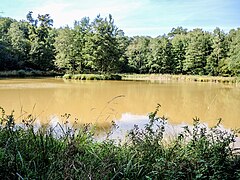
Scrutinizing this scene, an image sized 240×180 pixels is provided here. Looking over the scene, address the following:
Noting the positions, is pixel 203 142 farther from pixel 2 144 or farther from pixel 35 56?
pixel 35 56

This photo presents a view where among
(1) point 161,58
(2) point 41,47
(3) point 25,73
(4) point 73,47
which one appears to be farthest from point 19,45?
(1) point 161,58

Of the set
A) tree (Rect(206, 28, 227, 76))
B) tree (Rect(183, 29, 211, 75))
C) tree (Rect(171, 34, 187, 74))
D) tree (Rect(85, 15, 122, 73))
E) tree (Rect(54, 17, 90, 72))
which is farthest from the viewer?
tree (Rect(171, 34, 187, 74))

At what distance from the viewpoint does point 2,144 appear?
97.6 inches

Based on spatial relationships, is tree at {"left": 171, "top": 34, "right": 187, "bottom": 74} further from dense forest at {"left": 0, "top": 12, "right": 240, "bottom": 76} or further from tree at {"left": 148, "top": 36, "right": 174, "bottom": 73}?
tree at {"left": 148, "top": 36, "right": 174, "bottom": 73}

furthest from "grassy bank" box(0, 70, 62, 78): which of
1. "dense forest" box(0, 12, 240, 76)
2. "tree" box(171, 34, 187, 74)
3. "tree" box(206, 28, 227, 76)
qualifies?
"tree" box(206, 28, 227, 76)

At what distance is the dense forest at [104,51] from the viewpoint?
2827 centimetres

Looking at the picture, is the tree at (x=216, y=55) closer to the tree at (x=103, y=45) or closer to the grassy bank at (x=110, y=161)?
the tree at (x=103, y=45)

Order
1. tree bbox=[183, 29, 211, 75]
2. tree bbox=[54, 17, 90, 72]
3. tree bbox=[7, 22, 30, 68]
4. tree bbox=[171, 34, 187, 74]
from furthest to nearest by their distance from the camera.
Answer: tree bbox=[171, 34, 187, 74], tree bbox=[183, 29, 211, 75], tree bbox=[7, 22, 30, 68], tree bbox=[54, 17, 90, 72]

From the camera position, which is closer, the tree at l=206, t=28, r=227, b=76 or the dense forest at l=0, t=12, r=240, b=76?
the dense forest at l=0, t=12, r=240, b=76

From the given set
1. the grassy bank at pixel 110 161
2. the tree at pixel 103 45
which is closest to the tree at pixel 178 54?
the tree at pixel 103 45

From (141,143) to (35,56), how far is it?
3157cm

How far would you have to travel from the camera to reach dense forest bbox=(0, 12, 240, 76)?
28.3 meters

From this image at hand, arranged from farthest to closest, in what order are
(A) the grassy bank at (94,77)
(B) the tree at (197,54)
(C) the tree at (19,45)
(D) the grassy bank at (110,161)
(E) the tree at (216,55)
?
(B) the tree at (197,54) < (E) the tree at (216,55) < (C) the tree at (19,45) < (A) the grassy bank at (94,77) < (D) the grassy bank at (110,161)

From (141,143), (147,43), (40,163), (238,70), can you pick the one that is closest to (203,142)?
(141,143)
